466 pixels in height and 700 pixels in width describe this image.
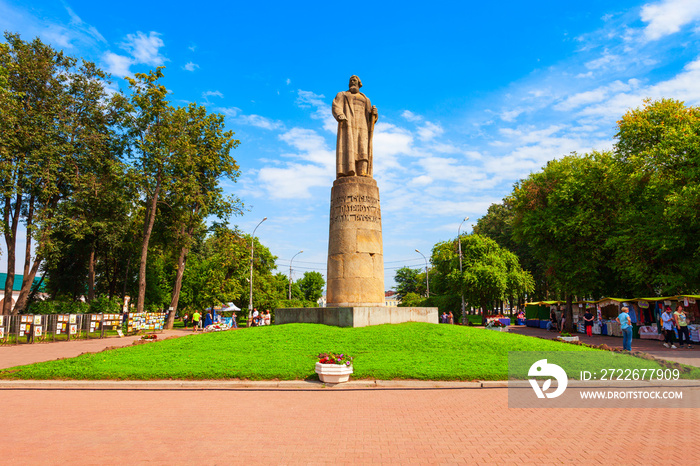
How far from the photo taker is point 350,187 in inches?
680

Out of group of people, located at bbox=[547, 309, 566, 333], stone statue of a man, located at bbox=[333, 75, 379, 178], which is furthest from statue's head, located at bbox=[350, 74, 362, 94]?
group of people, located at bbox=[547, 309, 566, 333]

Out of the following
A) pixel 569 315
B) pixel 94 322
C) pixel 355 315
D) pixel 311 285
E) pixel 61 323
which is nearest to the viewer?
pixel 355 315

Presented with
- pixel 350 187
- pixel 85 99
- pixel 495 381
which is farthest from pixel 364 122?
pixel 85 99

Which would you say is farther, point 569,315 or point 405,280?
point 405,280

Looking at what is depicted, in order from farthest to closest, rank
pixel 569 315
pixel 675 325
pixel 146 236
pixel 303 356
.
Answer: pixel 146 236 < pixel 569 315 < pixel 675 325 < pixel 303 356

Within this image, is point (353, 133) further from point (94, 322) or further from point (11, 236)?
point (11, 236)

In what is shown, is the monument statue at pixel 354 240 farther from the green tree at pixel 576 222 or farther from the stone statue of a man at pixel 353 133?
the green tree at pixel 576 222

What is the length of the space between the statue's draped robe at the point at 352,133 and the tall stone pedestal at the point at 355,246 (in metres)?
0.84

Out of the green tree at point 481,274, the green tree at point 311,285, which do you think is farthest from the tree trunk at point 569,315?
the green tree at point 311,285

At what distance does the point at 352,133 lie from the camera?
719 inches

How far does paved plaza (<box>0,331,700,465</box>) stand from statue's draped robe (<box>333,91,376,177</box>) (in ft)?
36.0

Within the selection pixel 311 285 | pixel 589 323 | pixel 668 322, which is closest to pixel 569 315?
pixel 589 323

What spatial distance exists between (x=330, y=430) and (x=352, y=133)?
45.7 ft

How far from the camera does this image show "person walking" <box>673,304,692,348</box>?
1725cm
